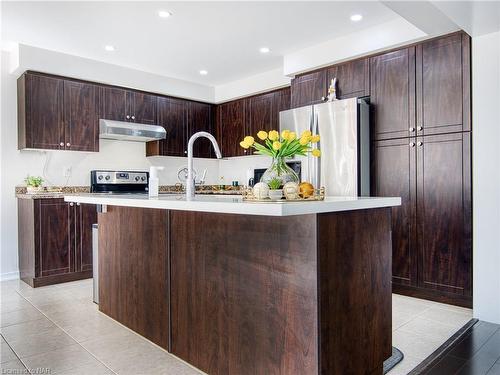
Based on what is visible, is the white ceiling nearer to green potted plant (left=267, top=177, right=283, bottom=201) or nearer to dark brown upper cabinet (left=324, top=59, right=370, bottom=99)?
dark brown upper cabinet (left=324, top=59, right=370, bottom=99)

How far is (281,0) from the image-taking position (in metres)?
3.04

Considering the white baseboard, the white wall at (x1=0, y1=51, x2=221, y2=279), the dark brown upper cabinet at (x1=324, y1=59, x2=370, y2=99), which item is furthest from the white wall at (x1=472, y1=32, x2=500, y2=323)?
the white baseboard

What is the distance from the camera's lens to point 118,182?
191 inches

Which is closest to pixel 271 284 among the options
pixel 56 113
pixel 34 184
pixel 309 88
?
pixel 309 88

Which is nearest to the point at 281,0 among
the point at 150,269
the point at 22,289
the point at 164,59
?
the point at 164,59

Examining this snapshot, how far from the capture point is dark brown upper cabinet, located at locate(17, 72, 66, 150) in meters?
4.03

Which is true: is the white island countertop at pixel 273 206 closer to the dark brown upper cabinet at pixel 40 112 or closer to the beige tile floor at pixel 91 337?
the beige tile floor at pixel 91 337

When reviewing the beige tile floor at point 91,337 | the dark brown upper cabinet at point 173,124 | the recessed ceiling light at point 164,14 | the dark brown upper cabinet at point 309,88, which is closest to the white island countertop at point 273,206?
the beige tile floor at point 91,337

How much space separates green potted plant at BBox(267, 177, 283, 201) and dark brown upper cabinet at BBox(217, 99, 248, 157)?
11.8ft

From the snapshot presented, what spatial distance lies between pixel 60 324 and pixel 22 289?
1364 mm

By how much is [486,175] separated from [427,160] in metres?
0.55

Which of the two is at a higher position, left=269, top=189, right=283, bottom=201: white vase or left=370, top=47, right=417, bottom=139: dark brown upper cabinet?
left=370, top=47, right=417, bottom=139: dark brown upper cabinet

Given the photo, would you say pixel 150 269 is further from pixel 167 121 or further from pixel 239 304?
pixel 167 121

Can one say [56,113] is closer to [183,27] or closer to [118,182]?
[118,182]
